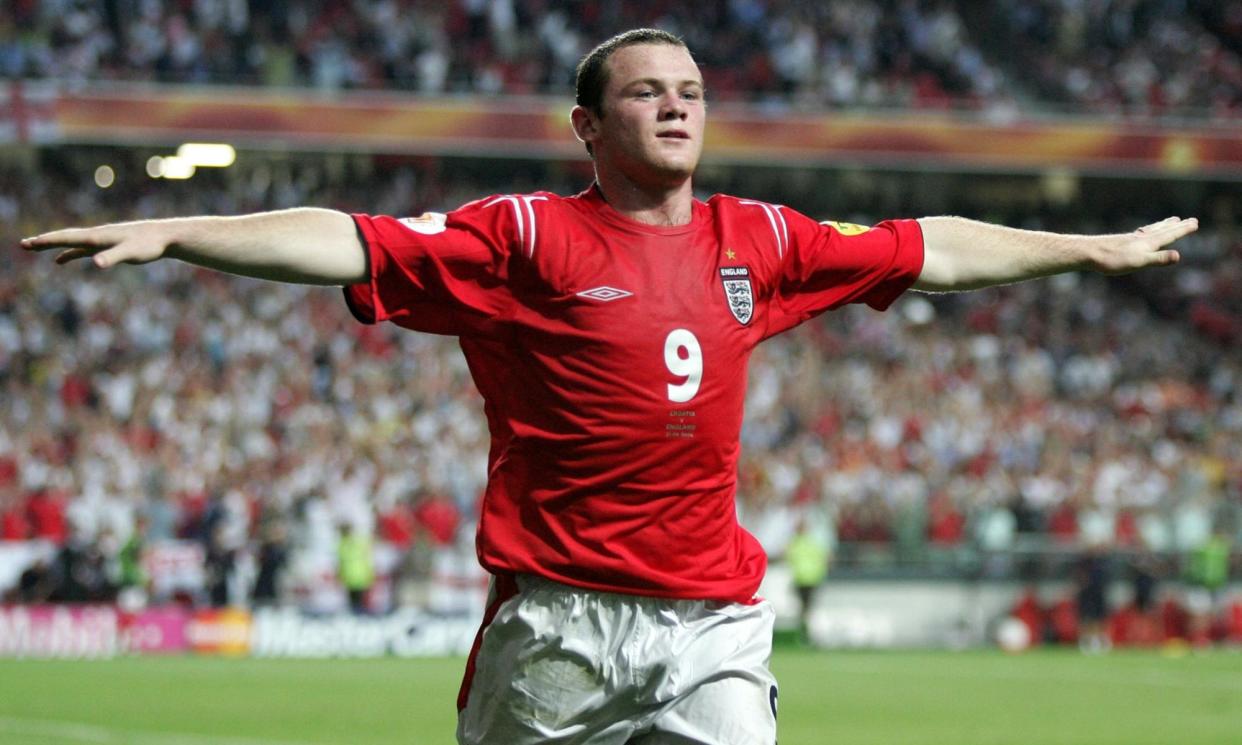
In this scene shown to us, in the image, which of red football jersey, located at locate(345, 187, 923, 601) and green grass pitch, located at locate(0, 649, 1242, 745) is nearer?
red football jersey, located at locate(345, 187, 923, 601)

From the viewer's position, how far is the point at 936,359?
28.2 meters

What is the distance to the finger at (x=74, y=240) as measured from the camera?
12.3 ft

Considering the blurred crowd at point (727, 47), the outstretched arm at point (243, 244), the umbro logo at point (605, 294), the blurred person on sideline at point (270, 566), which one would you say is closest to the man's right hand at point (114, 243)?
the outstretched arm at point (243, 244)

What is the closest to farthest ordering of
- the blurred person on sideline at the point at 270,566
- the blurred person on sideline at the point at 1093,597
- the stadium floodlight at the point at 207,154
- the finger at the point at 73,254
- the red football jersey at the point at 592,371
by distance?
the finger at the point at 73,254, the red football jersey at the point at 592,371, the blurred person on sideline at the point at 270,566, the blurred person on sideline at the point at 1093,597, the stadium floodlight at the point at 207,154

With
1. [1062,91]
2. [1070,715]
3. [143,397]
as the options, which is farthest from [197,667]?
[1062,91]

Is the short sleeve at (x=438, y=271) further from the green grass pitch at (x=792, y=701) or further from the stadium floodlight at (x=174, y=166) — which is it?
the stadium floodlight at (x=174, y=166)

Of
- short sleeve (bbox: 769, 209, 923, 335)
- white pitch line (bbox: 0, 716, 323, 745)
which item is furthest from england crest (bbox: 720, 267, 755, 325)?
white pitch line (bbox: 0, 716, 323, 745)

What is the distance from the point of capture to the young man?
4277 millimetres

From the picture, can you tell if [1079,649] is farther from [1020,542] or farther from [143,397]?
[143,397]

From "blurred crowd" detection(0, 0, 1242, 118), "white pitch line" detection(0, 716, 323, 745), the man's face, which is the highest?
"blurred crowd" detection(0, 0, 1242, 118)

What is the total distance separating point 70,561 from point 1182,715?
11503 millimetres

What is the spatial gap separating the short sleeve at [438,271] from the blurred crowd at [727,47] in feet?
79.8

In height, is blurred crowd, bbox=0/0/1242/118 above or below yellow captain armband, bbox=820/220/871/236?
above

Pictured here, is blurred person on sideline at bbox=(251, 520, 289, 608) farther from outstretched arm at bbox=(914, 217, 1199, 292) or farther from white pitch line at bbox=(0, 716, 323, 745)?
outstretched arm at bbox=(914, 217, 1199, 292)
